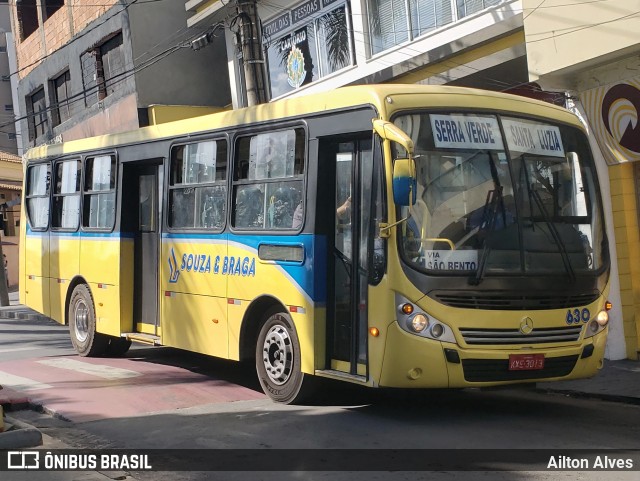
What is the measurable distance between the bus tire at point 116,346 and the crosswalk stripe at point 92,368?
2.06 ft

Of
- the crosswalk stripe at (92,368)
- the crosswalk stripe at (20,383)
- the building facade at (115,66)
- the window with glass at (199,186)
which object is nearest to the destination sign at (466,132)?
the window with glass at (199,186)

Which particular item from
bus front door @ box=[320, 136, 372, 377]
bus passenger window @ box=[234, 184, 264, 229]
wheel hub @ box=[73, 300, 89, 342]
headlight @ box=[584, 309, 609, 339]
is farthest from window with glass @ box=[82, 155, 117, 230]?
headlight @ box=[584, 309, 609, 339]

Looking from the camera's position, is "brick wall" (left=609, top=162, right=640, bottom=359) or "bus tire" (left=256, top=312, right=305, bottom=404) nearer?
"bus tire" (left=256, top=312, right=305, bottom=404)

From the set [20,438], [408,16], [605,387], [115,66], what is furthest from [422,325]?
[115,66]

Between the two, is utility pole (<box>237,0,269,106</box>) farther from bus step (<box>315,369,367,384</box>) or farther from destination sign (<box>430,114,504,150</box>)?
bus step (<box>315,369,367,384</box>)

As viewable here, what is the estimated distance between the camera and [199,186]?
10.5 metres

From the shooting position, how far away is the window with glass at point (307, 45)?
17016 millimetres

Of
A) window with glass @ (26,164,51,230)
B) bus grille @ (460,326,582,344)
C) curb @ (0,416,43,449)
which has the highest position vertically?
window with glass @ (26,164,51,230)

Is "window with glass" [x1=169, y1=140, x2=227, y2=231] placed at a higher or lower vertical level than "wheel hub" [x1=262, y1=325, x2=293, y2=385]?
higher

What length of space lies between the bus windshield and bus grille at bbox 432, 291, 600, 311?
180mm

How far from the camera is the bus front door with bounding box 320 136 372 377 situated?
27.1 feet

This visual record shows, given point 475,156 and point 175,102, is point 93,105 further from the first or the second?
point 475,156

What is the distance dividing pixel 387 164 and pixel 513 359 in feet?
6.58

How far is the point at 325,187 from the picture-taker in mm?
8688
